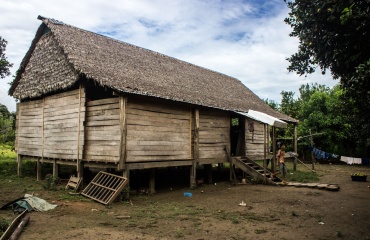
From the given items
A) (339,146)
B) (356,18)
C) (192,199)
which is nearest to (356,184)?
(192,199)

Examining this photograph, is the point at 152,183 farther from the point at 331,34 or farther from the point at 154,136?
the point at 331,34

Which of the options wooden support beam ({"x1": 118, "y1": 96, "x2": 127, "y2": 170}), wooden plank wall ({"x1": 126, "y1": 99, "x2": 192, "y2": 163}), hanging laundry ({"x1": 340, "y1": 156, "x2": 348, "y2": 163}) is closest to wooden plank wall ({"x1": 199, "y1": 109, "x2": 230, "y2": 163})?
wooden plank wall ({"x1": 126, "y1": 99, "x2": 192, "y2": 163})

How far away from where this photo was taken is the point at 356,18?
5.59 meters

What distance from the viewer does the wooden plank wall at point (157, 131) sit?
10.4m

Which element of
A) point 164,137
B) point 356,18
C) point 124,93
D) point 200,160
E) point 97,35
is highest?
point 97,35

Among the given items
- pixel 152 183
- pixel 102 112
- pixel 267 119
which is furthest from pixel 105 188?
pixel 267 119

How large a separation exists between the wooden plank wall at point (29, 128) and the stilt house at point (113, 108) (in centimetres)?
5

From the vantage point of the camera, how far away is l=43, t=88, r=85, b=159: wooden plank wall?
11547 millimetres

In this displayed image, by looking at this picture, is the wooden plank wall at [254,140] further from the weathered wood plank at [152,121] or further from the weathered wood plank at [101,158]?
the weathered wood plank at [101,158]

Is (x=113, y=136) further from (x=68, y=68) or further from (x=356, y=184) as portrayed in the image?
(x=356, y=184)

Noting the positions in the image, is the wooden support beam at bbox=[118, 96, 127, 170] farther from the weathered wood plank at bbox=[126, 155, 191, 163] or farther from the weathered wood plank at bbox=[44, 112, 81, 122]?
the weathered wood plank at bbox=[44, 112, 81, 122]

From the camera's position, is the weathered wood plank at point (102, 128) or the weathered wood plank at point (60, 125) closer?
the weathered wood plank at point (102, 128)

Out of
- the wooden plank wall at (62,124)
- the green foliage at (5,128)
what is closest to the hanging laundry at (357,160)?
the wooden plank wall at (62,124)

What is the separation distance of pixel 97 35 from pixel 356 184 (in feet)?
44.1
